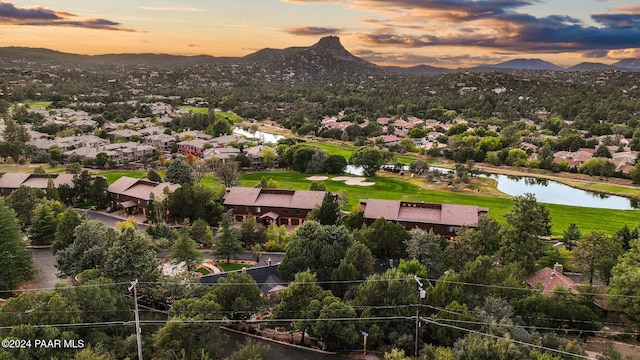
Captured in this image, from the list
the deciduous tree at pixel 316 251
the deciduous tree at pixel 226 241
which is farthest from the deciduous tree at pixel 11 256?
the deciduous tree at pixel 316 251

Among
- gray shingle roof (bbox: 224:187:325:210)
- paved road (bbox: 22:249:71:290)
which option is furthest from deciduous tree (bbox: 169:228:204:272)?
gray shingle roof (bbox: 224:187:325:210)

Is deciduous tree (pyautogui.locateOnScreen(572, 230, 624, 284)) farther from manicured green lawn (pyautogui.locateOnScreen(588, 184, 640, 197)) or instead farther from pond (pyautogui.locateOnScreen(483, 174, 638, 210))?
manicured green lawn (pyautogui.locateOnScreen(588, 184, 640, 197))

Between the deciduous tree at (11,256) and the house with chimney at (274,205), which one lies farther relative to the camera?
the house with chimney at (274,205)

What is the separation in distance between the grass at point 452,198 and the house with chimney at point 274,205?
9.33 meters

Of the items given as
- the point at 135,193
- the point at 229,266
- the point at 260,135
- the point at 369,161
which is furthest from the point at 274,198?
the point at 260,135

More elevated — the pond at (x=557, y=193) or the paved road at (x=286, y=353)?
the pond at (x=557, y=193)

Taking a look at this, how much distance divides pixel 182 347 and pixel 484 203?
45930 millimetres

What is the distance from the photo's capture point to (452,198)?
59.6 m

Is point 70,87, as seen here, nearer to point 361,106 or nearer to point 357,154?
point 361,106

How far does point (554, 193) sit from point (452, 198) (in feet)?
64.7

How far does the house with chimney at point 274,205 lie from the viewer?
152 feet

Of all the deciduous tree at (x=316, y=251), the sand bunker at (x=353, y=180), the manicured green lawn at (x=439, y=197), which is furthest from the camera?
the sand bunker at (x=353, y=180)

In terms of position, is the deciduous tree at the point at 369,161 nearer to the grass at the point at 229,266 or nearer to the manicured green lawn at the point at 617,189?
the manicured green lawn at the point at 617,189

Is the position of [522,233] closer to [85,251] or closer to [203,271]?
[203,271]
